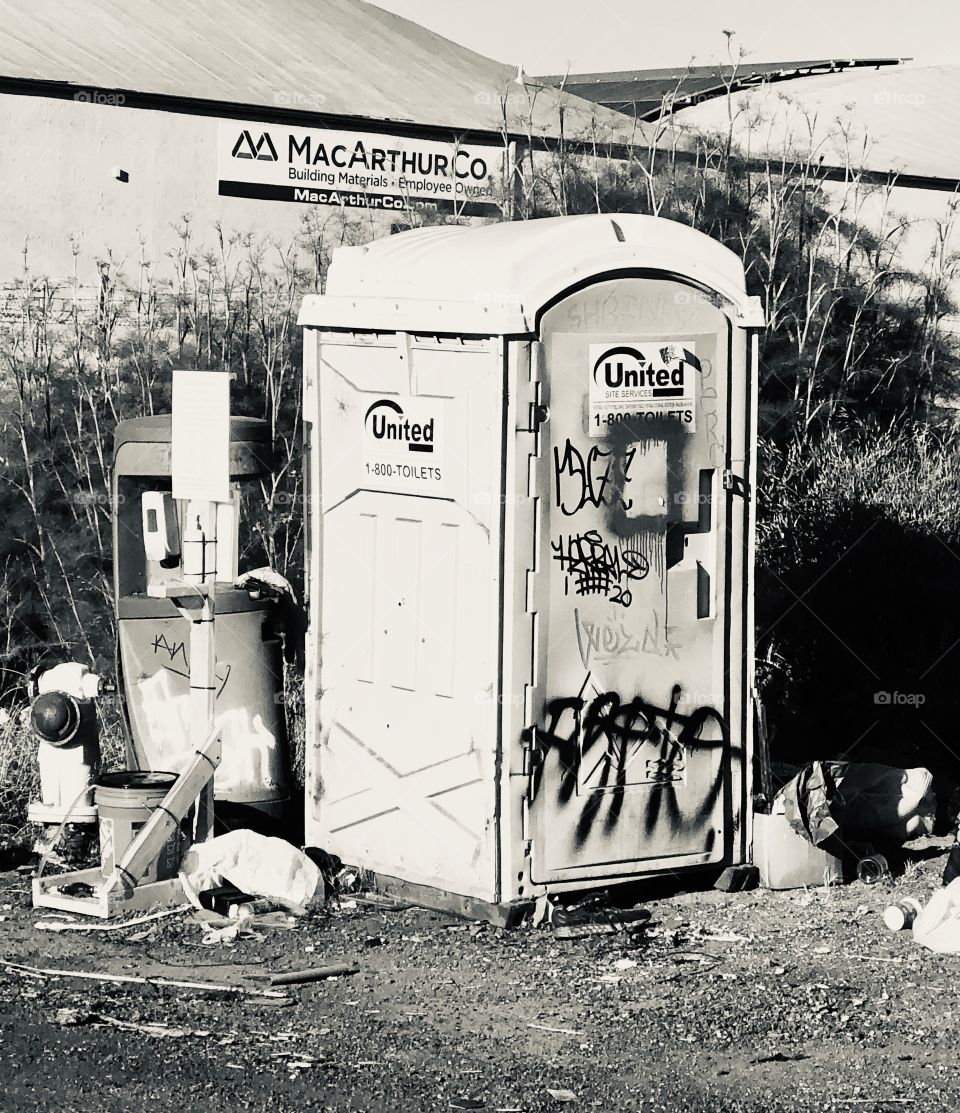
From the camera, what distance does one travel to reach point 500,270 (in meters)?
5.52

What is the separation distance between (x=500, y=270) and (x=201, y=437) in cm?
138

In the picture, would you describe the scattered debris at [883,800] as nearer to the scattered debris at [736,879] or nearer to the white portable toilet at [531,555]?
the scattered debris at [736,879]

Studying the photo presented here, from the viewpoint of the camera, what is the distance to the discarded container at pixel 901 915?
5613 mm

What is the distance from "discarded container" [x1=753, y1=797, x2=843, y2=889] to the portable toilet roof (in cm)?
184

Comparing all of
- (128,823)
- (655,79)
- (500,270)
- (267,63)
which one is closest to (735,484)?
(500,270)

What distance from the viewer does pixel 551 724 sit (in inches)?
224

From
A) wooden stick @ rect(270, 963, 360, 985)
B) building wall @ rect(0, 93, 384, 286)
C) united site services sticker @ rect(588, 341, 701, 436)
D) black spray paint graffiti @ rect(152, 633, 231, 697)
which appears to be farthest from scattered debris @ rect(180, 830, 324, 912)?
building wall @ rect(0, 93, 384, 286)

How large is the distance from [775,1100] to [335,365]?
3.09 m

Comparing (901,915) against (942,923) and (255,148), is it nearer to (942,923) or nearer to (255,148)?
(942,923)

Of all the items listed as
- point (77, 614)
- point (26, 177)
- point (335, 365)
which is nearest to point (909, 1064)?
point (335, 365)

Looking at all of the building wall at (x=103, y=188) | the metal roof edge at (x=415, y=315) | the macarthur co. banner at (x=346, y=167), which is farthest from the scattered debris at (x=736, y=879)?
the macarthur co. banner at (x=346, y=167)

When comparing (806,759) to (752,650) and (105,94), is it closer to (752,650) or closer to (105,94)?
(752,650)

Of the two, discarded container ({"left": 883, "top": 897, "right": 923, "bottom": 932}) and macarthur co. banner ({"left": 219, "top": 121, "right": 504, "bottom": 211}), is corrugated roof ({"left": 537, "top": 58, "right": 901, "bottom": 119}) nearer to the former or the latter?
macarthur co. banner ({"left": 219, "top": 121, "right": 504, "bottom": 211})

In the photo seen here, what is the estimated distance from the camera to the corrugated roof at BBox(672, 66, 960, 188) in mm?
21267
